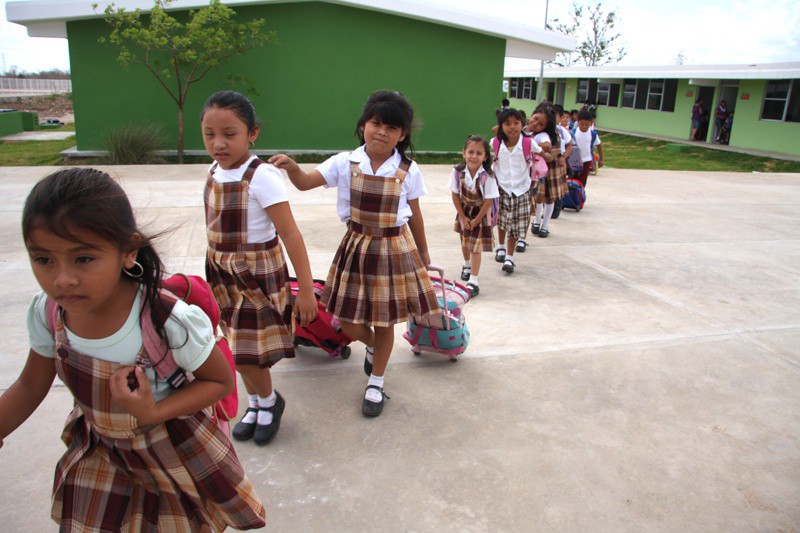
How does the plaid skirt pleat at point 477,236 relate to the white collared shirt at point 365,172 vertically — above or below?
below

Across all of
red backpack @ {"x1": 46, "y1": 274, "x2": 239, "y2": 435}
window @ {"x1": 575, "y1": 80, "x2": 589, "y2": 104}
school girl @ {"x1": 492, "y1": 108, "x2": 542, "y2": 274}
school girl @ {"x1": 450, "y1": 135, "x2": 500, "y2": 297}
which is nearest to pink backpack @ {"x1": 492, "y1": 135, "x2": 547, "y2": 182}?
school girl @ {"x1": 492, "y1": 108, "x2": 542, "y2": 274}

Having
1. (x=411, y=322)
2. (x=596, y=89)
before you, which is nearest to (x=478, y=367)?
(x=411, y=322)

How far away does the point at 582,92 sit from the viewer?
30.1 metres

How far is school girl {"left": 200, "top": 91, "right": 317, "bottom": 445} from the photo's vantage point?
232 centimetres

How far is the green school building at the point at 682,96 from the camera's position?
18922 millimetres

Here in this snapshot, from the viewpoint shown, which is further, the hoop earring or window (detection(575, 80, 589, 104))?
window (detection(575, 80, 589, 104))

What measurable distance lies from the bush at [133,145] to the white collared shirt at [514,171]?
948 centimetres

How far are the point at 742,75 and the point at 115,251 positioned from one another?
22.5 m

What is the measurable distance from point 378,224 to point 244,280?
70 centimetres

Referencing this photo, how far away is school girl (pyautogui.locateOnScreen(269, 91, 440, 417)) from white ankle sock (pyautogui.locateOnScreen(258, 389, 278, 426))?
45cm

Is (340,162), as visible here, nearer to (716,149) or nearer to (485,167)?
(485,167)

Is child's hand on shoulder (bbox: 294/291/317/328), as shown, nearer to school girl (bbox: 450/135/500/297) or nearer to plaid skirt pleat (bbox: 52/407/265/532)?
plaid skirt pleat (bbox: 52/407/265/532)

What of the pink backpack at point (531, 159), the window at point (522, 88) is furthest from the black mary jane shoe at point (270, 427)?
the window at point (522, 88)

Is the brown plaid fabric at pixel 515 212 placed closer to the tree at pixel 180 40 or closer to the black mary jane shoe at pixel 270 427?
the black mary jane shoe at pixel 270 427
